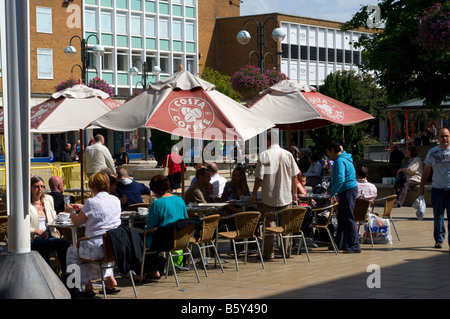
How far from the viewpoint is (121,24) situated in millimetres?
63531

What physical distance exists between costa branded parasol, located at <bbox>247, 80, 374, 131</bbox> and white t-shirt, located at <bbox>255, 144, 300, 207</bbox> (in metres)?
1.63

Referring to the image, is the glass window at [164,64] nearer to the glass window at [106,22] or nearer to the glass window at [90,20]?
the glass window at [106,22]

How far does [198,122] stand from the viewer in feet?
37.3

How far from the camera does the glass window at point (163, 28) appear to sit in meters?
66.5

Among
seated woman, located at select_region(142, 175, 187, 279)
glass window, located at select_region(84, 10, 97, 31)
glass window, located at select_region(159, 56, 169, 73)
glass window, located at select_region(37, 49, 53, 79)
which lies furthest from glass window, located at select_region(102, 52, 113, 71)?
seated woman, located at select_region(142, 175, 187, 279)

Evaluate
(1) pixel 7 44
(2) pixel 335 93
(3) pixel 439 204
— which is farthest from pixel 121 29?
(1) pixel 7 44

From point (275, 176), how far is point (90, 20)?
166 feet

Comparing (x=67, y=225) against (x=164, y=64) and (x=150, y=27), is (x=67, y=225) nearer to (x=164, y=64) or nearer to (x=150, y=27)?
(x=150, y=27)

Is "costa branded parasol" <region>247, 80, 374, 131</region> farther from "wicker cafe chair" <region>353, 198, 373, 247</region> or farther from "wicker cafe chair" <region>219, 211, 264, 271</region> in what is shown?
"wicker cafe chair" <region>219, 211, 264, 271</region>

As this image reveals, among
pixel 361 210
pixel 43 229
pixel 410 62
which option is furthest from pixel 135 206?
pixel 410 62

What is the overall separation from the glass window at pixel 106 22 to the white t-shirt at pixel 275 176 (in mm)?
51495

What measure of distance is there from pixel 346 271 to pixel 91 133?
4959cm


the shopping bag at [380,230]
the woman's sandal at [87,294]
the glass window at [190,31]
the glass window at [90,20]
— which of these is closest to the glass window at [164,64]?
the glass window at [190,31]

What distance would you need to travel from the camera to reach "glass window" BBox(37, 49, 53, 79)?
57.5 m
